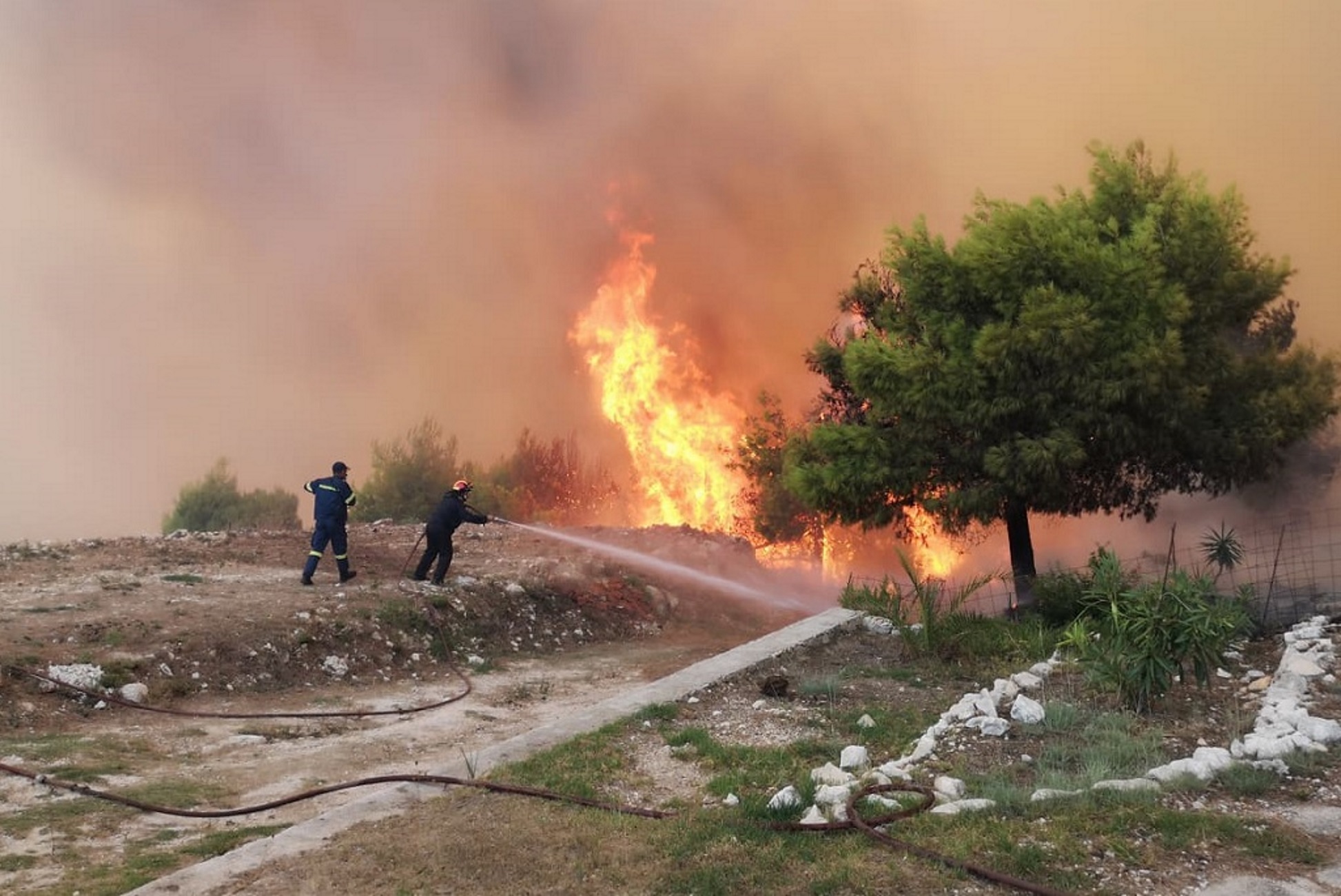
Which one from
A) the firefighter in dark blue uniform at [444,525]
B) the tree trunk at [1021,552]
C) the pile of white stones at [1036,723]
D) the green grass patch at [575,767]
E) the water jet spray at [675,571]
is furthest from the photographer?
the water jet spray at [675,571]

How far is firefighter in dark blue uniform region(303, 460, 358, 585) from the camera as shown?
50.5 feet

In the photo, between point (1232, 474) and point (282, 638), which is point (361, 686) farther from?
point (1232, 474)

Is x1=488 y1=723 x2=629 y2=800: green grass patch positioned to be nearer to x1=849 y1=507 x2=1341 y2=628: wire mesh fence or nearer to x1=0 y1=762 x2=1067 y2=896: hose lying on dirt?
x1=0 y1=762 x2=1067 y2=896: hose lying on dirt

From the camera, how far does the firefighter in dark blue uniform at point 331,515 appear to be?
50.5 feet

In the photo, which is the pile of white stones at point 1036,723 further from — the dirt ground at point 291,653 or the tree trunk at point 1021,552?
the tree trunk at point 1021,552

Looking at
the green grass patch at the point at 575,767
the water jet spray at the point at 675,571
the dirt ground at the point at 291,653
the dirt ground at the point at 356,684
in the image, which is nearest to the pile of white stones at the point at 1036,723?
Result: the dirt ground at the point at 356,684

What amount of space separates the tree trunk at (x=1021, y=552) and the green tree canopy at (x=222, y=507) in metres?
29.2

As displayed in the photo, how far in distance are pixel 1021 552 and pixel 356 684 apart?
1024 centimetres

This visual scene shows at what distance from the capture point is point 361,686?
12406mm

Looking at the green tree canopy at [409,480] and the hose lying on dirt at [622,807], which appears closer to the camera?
the hose lying on dirt at [622,807]

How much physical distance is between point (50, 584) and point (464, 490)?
6.33m

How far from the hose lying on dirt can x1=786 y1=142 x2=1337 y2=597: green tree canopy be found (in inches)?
351

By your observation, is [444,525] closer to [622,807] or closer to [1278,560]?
[622,807]

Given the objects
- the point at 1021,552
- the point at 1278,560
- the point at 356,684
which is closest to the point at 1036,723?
the point at 356,684
